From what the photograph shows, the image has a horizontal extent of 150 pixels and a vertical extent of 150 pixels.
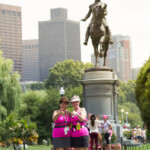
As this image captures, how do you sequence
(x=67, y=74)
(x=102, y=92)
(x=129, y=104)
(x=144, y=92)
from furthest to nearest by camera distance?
(x=129, y=104), (x=67, y=74), (x=144, y=92), (x=102, y=92)

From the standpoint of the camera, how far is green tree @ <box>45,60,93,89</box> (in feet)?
311

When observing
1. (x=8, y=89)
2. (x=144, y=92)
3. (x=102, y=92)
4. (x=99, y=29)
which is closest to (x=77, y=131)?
(x=102, y=92)

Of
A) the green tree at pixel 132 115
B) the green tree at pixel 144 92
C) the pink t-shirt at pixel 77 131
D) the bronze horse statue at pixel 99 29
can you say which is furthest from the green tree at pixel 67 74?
the pink t-shirt at pixel 77 131

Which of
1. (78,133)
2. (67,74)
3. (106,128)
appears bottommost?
(106,128)

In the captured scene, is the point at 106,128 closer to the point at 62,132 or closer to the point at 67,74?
the point at 62,132

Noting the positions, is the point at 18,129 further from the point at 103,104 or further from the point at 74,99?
the point at 74,99

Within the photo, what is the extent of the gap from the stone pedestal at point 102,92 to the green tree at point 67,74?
6752cm

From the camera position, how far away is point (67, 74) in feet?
315

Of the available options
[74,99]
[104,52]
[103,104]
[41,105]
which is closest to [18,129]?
[103,104]

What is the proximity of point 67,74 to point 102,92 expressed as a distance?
6993cm

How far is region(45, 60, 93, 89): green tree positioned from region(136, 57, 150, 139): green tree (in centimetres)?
5397

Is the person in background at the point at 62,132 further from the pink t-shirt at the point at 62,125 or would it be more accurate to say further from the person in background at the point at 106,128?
the person in background at the point at 106,128

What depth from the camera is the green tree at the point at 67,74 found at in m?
94.9

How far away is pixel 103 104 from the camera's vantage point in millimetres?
26031
